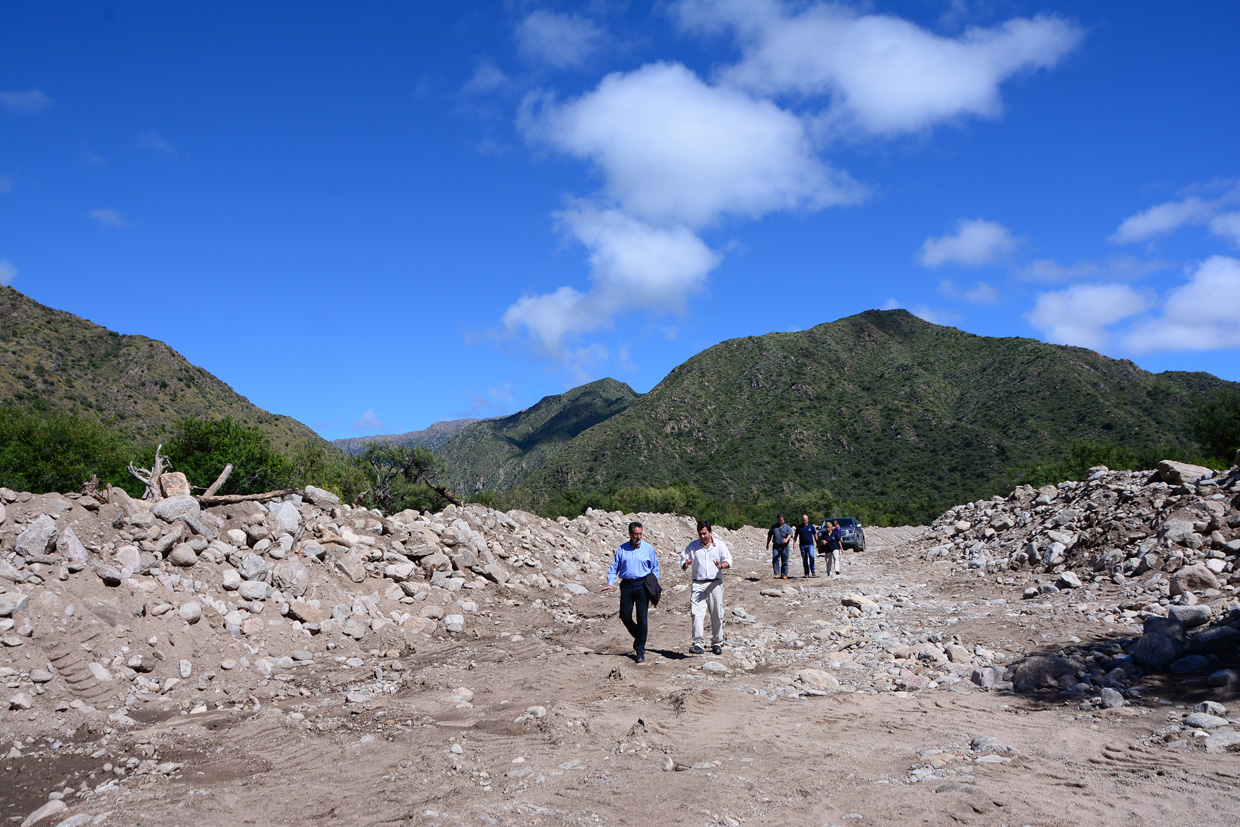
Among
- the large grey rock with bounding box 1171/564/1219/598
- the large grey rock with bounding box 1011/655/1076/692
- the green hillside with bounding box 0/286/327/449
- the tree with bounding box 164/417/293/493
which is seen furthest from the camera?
the green hillside with bounding box 0/286/327/449

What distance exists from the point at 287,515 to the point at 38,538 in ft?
12.1

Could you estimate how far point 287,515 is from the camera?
38.0 ft

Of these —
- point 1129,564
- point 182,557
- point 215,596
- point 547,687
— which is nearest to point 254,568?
point 215,596

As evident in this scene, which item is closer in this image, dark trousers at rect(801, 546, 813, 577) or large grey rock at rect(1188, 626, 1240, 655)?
large grey rock at rect(1188, 626, 1240, 655)

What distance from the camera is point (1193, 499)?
13312 millimetres

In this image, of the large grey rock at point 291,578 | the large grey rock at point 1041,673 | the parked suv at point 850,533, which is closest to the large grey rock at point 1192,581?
the large grey rock at point 1041,673

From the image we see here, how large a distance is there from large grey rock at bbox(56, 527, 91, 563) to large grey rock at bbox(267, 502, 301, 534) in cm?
308

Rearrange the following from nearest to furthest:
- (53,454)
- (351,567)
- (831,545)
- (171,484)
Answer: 1. (351,567)
2. (171,484)
3. (831,545)
4. (53,454)

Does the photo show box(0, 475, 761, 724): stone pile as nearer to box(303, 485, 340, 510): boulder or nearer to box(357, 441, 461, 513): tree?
box(303, 485, 340, 510): boulder

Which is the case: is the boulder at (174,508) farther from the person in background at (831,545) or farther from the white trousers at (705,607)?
the person in background at (831,545)

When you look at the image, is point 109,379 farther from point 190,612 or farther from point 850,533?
point 190,612

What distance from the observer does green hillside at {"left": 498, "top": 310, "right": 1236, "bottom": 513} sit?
2308 inches

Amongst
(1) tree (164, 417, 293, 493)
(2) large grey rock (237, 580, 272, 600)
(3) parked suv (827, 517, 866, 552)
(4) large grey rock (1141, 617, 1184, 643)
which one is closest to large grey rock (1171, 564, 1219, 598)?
(4) large grey rock (1141, 617, 1184, 643)

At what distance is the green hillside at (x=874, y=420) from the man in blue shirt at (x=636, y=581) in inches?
1568
